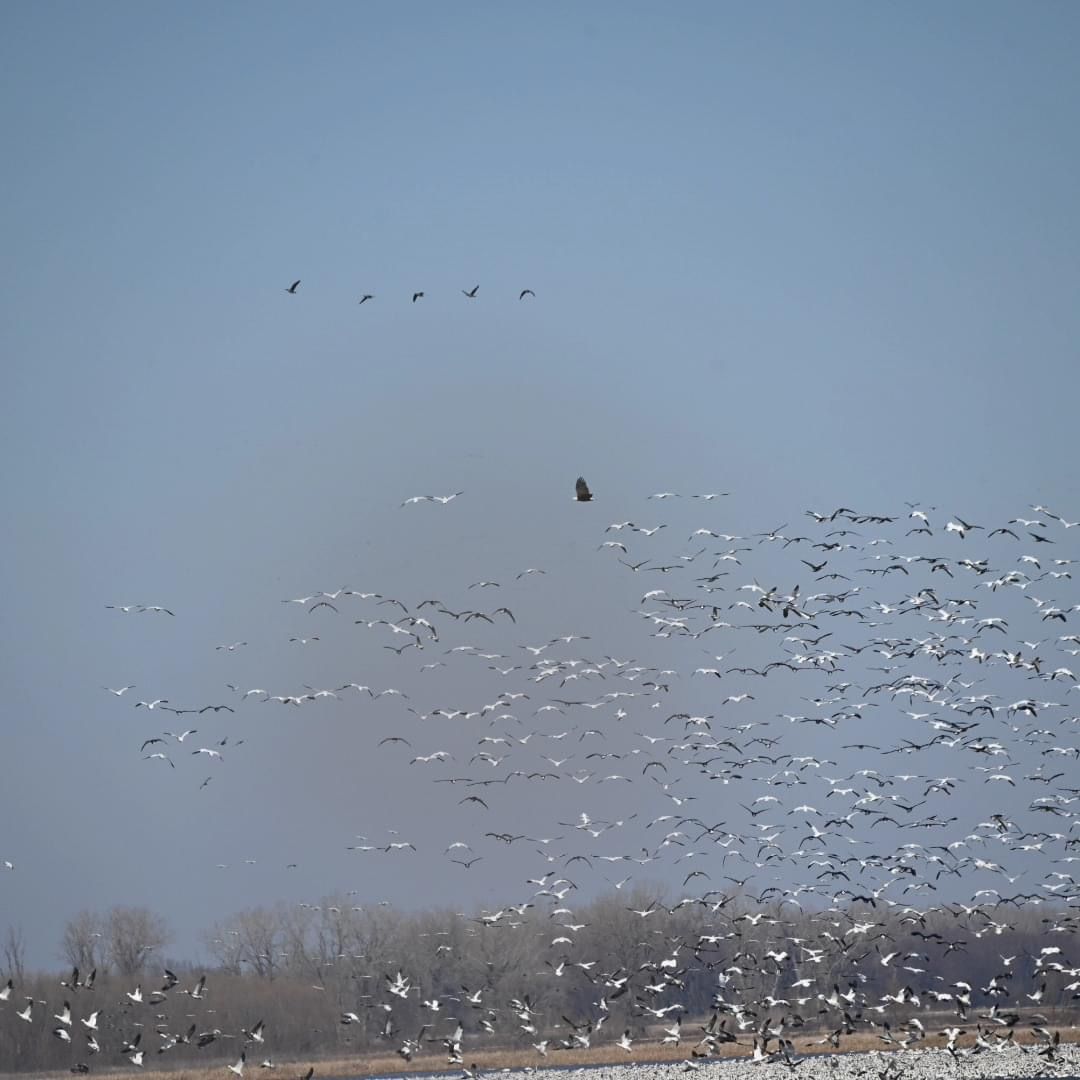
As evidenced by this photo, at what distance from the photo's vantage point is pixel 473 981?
91062 millimetres

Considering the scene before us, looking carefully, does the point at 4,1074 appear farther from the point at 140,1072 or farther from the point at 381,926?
the point at 381,926

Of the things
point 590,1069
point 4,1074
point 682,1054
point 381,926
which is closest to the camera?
point 590,1069

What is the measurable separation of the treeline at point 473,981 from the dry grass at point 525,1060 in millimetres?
2394

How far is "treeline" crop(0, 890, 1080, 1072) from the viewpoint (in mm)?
76000

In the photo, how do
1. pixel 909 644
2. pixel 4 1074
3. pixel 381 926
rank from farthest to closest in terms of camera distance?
1. pixel 381 926
2. pixel 4 1074
3. pixel 909 644

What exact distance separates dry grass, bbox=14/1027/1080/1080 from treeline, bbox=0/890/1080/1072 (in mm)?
2394

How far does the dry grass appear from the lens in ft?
207

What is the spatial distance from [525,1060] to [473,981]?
78.6ft

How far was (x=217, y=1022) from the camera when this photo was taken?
7900 cm

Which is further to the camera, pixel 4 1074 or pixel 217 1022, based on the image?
pixel 217 1022

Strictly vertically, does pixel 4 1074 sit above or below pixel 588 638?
below

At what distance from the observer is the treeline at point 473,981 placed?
249ft

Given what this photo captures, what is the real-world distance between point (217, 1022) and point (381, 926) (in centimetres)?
1967

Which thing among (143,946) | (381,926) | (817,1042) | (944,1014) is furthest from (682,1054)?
(143,946)
